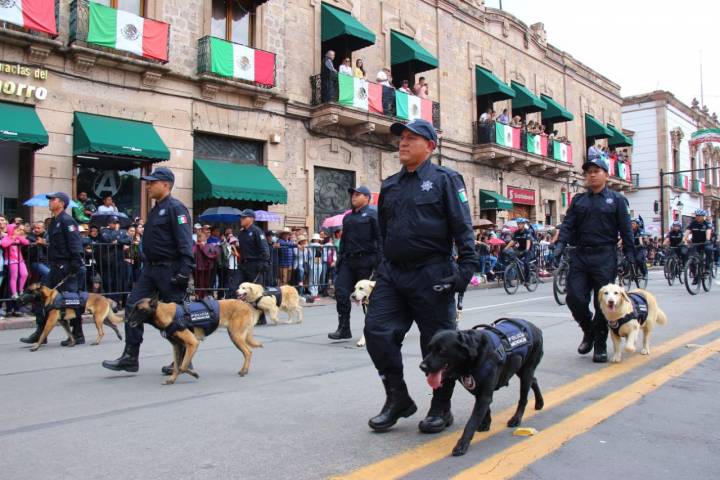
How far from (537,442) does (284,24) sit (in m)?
17.7

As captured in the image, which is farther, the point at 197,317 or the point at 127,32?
the point at 127,32

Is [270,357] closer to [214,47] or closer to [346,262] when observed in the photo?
[346,262]

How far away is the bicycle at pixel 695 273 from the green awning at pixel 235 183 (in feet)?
34.7

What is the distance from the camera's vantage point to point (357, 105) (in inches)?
778

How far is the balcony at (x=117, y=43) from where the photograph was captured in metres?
14.0

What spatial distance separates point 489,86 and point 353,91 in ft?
30.0

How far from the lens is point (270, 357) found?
271 inches

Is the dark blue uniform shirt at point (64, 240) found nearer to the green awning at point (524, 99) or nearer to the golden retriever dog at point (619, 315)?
the golden retriever dog at point (619, 315)

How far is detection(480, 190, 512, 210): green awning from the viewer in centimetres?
2673

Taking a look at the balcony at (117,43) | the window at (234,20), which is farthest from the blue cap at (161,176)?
the window at (234,20)

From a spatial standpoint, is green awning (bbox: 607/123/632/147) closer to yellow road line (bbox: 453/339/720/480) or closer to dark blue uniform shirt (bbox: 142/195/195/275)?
yellow road line (bbox: 453/339/720/480)

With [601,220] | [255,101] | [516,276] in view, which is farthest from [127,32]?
[601,220]

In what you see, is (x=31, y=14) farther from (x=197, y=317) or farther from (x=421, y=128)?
(x=421, y=128)

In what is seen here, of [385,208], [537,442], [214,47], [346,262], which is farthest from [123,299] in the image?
[537,442]
